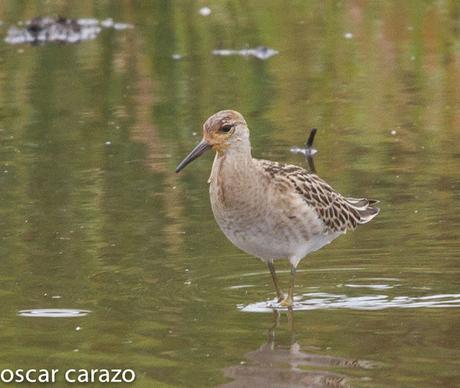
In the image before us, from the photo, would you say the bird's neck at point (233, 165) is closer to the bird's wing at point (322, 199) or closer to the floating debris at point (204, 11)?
the bird's wing at point (322, 199)

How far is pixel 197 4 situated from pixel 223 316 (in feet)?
45.6

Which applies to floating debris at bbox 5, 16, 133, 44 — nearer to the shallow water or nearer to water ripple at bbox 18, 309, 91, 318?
the shallow water

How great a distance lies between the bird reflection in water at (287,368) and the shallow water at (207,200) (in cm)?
2

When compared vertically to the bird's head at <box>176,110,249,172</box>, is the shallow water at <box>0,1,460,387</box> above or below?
below

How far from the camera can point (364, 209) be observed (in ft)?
34.0

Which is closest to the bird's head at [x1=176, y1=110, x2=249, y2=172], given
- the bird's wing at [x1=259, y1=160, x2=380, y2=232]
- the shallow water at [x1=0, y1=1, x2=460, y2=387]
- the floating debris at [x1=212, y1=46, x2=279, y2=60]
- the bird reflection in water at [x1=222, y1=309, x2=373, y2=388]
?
the bird's wing at [x1=259, y1=160, x2=380, y2=232]

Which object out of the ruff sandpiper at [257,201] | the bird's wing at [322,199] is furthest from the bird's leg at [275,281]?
the bird's wing at [322,199]

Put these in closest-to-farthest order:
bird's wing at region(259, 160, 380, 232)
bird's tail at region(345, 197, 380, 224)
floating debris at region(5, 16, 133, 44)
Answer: bird's wing at region(259, 160, 380, 232), bird's tail at region(345, 197, 380, 224), floating debris at region(5, 16, 133, 44)

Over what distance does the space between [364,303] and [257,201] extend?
867 millimetres

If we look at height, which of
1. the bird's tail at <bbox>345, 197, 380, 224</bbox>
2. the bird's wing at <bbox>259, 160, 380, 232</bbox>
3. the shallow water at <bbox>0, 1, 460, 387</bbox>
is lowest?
the shallow water at <bbox>0, 1, 460, 387</bbox>

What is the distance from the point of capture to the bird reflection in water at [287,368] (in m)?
7.52

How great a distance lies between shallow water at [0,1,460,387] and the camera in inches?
321

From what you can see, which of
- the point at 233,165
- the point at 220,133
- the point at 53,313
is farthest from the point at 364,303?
the point at 53,313

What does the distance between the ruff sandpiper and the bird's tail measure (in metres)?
0.66
